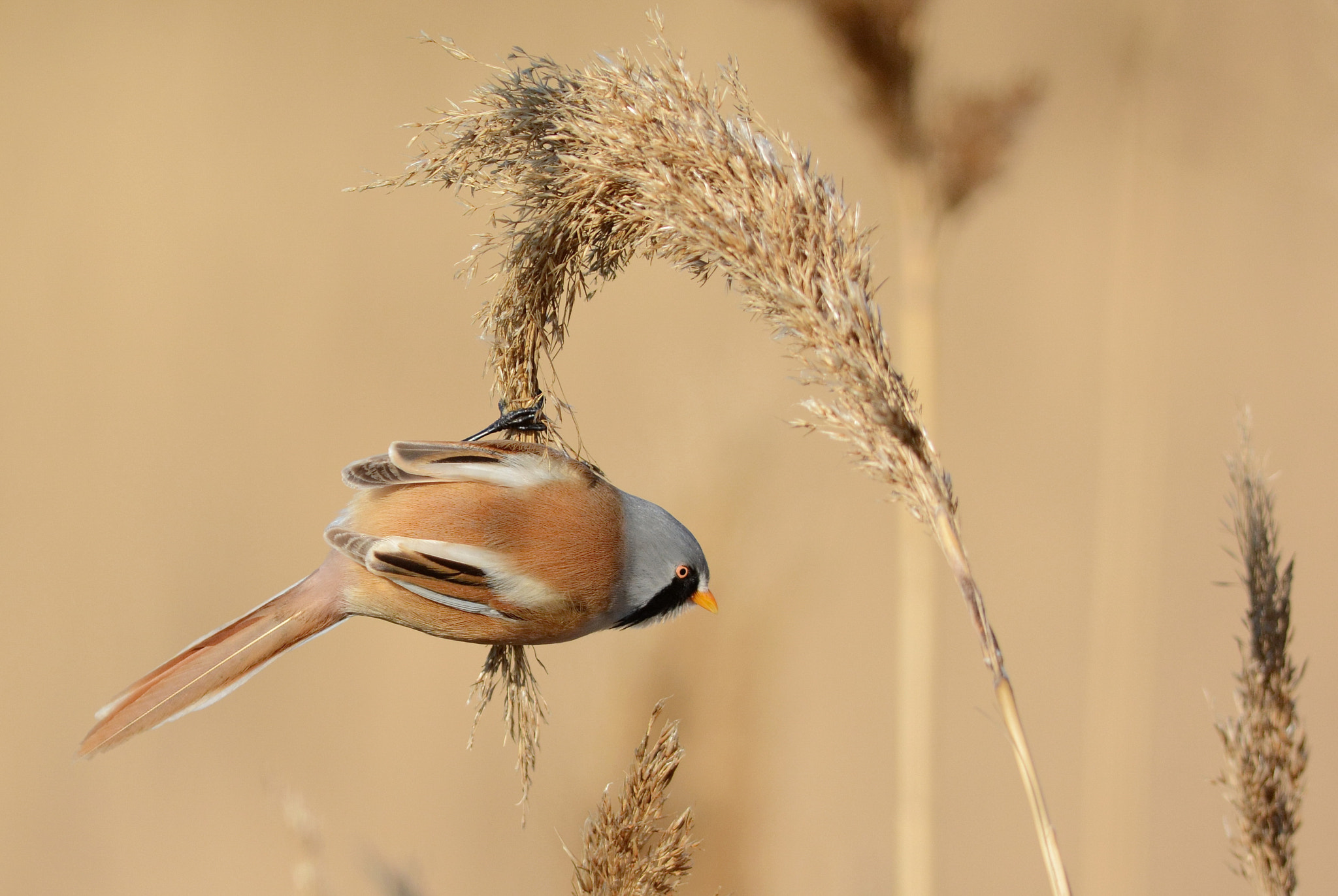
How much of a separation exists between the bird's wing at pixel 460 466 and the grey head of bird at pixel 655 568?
0.23 ft

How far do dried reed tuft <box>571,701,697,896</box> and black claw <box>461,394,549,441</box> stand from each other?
320 millimetres

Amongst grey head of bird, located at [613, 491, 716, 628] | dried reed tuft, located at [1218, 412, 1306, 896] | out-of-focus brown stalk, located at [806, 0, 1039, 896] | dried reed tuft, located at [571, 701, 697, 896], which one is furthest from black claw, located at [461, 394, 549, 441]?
dried reed tuft, located at [1218, 412, 1306, 896]

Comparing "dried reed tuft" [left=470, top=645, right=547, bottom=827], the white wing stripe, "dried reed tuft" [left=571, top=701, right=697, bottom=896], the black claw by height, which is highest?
the black claw

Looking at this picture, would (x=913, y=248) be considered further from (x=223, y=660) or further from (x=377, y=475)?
(x=223, y=660)

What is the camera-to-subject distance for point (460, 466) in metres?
0.66

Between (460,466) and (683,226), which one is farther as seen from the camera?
(460,466)

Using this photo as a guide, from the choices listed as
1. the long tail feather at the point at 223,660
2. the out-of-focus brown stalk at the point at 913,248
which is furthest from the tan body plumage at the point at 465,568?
the out-of-focus brown stalk at the point at 913,248

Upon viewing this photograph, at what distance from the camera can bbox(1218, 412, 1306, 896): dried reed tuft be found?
0.60 meters

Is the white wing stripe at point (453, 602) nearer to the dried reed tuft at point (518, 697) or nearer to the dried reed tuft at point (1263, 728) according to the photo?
the dried reed tuft at point (518, 697)

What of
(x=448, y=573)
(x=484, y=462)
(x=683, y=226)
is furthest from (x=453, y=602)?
(x=683, y=226)

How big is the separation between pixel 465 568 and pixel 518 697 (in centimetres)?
19

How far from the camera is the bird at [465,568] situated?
23.6 inches

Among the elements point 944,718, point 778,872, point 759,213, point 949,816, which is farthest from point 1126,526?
point 759,213

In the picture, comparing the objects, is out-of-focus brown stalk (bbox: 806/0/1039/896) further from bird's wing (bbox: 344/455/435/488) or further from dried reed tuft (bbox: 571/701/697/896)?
bird's wing (bbox: 344/455/435/488)
